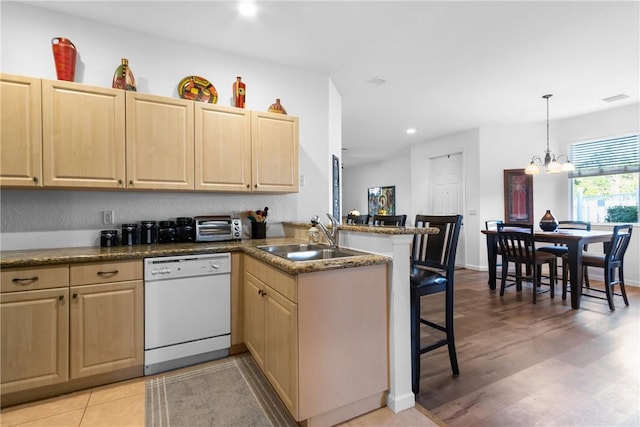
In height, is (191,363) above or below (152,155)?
below

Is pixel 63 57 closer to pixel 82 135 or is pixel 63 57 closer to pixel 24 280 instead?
pixel 82 135

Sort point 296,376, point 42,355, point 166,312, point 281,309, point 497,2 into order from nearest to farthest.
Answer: point 296,376 < point 281,309 < point 42,355 < point 166,312 < point 497,2

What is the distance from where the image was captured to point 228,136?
2689mm

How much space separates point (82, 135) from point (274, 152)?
1.44 meters

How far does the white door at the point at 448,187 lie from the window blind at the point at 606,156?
182 centimetres

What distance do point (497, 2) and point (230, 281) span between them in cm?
296

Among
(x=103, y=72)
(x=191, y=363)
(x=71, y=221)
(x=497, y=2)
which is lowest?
(x=191, y=363)

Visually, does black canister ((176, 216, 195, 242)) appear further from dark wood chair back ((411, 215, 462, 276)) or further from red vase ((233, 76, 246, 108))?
dark wood chair back ((411, 215, 462, 276))

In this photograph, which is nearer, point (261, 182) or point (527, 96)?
point (261, 182)

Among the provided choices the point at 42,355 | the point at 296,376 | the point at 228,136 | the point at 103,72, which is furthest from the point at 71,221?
the point at 296,376

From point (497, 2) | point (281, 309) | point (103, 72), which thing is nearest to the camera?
point (281, 309)

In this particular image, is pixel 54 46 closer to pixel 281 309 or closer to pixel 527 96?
pixel 281 309

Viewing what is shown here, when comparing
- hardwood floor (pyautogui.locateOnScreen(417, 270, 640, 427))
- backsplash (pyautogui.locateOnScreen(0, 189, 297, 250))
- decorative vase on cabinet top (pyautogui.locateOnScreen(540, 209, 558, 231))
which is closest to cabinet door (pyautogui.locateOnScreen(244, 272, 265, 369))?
backsplash (pyautogui.locateOnScreen(0, 189, 297, 250))

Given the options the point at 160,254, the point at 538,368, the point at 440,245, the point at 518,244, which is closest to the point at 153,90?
the point at 160,254
